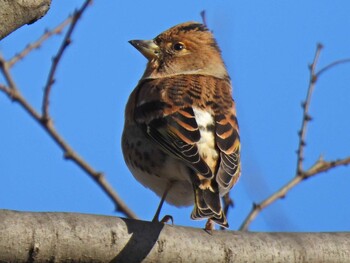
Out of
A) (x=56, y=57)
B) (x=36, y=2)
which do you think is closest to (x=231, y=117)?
(x=56, y=57)

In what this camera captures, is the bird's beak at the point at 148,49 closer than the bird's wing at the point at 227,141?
No

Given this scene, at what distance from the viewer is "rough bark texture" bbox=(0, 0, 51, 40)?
3.47m

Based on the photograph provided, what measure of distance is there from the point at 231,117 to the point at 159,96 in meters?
0.63

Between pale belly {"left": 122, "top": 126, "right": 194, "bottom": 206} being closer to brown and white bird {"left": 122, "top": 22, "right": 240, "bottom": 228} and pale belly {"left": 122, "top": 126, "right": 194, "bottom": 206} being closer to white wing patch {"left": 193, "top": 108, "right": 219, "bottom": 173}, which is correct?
brown and white bird {"left": 122, "top": 22, "right": 240, "bottom": 228}

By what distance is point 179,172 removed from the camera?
5.14 meters

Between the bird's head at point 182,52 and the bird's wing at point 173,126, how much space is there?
1.06 m

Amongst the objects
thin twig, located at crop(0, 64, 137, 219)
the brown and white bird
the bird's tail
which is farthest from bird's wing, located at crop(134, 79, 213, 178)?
thin twig, located at crop(0, 64, 137, 219)

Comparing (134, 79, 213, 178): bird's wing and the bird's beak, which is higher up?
the bird's beak

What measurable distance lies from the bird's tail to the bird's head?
233 centimetres

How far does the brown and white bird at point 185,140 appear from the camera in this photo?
488 centimetres

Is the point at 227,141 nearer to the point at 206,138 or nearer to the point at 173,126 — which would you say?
the point at 206,138

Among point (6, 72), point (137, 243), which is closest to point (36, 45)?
point (6, 72)

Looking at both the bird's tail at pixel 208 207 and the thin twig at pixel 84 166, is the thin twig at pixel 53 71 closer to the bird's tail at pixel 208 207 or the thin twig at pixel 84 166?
the thin twig at pixel 84 166

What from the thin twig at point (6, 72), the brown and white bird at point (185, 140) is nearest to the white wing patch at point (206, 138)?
the brown and white bird at point (185, 140)
